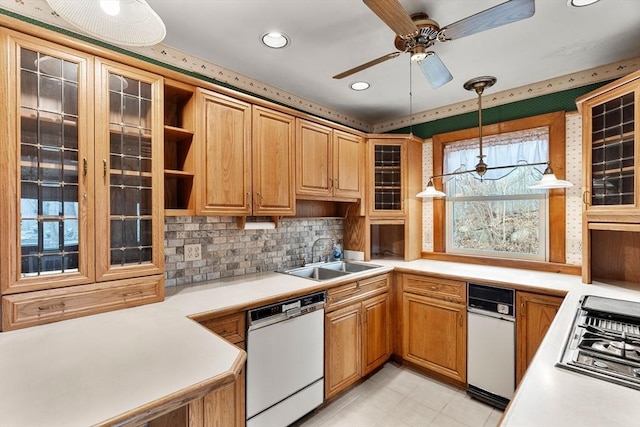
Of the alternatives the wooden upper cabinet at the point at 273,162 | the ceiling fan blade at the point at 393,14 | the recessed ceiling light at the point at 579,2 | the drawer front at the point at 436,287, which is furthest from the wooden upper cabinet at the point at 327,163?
the recessed ceiling light at the point at 579,2

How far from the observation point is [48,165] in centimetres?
147

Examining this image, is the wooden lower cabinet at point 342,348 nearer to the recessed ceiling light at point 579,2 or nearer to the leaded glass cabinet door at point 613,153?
the leaded glass cabinet door at point 613,153

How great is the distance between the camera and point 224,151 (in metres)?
2.12

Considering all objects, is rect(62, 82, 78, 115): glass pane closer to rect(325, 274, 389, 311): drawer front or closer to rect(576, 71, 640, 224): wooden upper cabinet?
rect(325, 274, 389, 311): drawer front

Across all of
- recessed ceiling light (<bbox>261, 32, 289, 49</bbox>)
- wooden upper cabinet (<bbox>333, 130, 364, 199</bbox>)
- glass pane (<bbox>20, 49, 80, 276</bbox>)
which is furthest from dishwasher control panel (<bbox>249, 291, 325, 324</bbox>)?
recessed ceiling light (<bbox>261, 32, 289, 49</bbox>)

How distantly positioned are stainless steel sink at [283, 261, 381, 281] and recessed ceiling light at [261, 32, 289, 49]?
1.78m

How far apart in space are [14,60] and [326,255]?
267cm

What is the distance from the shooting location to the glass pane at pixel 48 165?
1409 mm

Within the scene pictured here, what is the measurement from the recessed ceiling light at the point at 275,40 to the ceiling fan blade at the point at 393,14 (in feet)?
2.77

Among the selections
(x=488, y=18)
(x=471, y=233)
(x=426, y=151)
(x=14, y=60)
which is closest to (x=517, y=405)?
(x=488, y=18)

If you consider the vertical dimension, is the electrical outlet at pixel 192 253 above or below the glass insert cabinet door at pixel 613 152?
below

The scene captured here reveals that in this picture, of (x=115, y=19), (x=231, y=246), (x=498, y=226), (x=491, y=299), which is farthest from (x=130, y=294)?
(x=498, y=226)

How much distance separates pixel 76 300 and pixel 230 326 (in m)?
0.76

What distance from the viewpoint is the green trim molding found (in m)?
2.60
